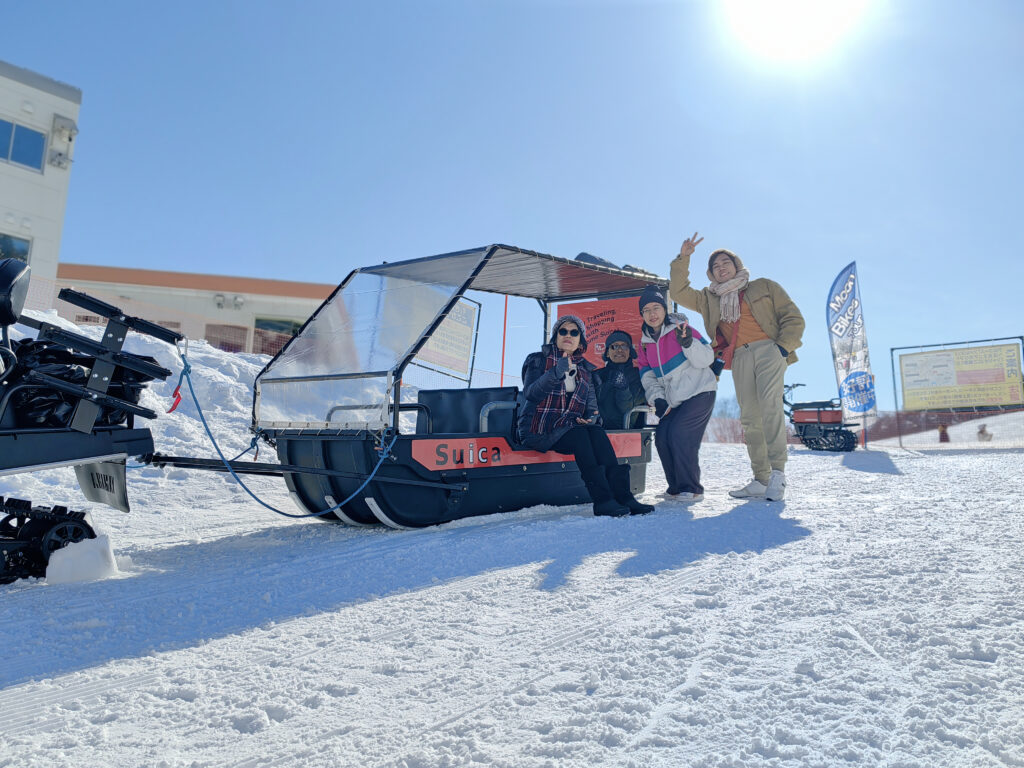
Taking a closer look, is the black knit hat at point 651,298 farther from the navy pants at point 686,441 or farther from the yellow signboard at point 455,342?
the yellow signboard at point 455,342

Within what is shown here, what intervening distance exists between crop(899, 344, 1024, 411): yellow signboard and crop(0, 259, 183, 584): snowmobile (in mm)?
17865

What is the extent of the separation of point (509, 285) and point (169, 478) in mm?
3863

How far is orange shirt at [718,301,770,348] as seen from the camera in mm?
6004

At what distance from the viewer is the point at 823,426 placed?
16.0 m

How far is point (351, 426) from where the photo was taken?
451 centimetres

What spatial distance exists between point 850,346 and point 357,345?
13089 millimetres

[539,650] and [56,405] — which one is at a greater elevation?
[56,405]

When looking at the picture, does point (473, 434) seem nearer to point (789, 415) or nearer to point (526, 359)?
point (526, 359)

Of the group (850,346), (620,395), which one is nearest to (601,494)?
(620,395)

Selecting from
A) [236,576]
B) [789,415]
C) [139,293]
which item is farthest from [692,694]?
[139,293]

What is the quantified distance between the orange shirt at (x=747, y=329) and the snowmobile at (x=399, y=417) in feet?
3.40

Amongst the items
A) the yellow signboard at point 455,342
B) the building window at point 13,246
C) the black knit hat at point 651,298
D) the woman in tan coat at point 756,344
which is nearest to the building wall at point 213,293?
the building window at point 13,246

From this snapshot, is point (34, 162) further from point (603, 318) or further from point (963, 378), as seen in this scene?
point (963, 378)

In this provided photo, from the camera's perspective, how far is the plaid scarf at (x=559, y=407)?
5145 mm
